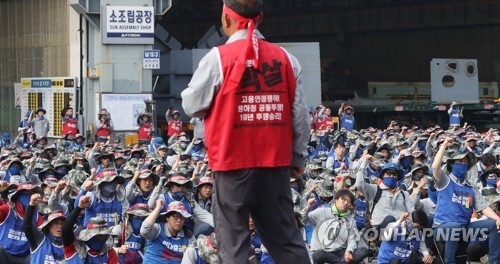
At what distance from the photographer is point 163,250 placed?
431 inches

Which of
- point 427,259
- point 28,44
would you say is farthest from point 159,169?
point 28,44

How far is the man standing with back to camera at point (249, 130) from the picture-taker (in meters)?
5.24

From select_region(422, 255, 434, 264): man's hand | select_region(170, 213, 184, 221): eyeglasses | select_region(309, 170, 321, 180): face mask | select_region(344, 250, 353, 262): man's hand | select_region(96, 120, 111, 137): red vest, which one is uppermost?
select_region(96, 120, 111, 137): red vest

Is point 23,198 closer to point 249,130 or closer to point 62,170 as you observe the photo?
point 62,170

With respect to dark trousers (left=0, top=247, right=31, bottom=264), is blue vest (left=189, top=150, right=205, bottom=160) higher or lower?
higher

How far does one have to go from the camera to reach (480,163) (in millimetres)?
17766

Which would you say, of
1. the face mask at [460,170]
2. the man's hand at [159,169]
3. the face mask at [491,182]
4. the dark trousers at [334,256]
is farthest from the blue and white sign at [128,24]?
the dark trousers at [334,256]

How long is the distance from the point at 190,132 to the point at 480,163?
18386mm

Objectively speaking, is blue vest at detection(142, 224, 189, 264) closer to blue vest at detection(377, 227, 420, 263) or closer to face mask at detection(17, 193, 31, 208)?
face mask at detection(17, 193, 31, 208)

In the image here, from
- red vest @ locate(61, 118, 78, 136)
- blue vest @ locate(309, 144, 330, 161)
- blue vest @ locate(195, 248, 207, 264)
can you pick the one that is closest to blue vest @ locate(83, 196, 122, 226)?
blue vest @ locate(195, 248, 207, 264)

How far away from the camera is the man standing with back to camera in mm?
5238

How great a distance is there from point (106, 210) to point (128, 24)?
18339 millimetres

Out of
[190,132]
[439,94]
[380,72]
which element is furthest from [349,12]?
[190,132]

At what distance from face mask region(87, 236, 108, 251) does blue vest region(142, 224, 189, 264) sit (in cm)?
87
